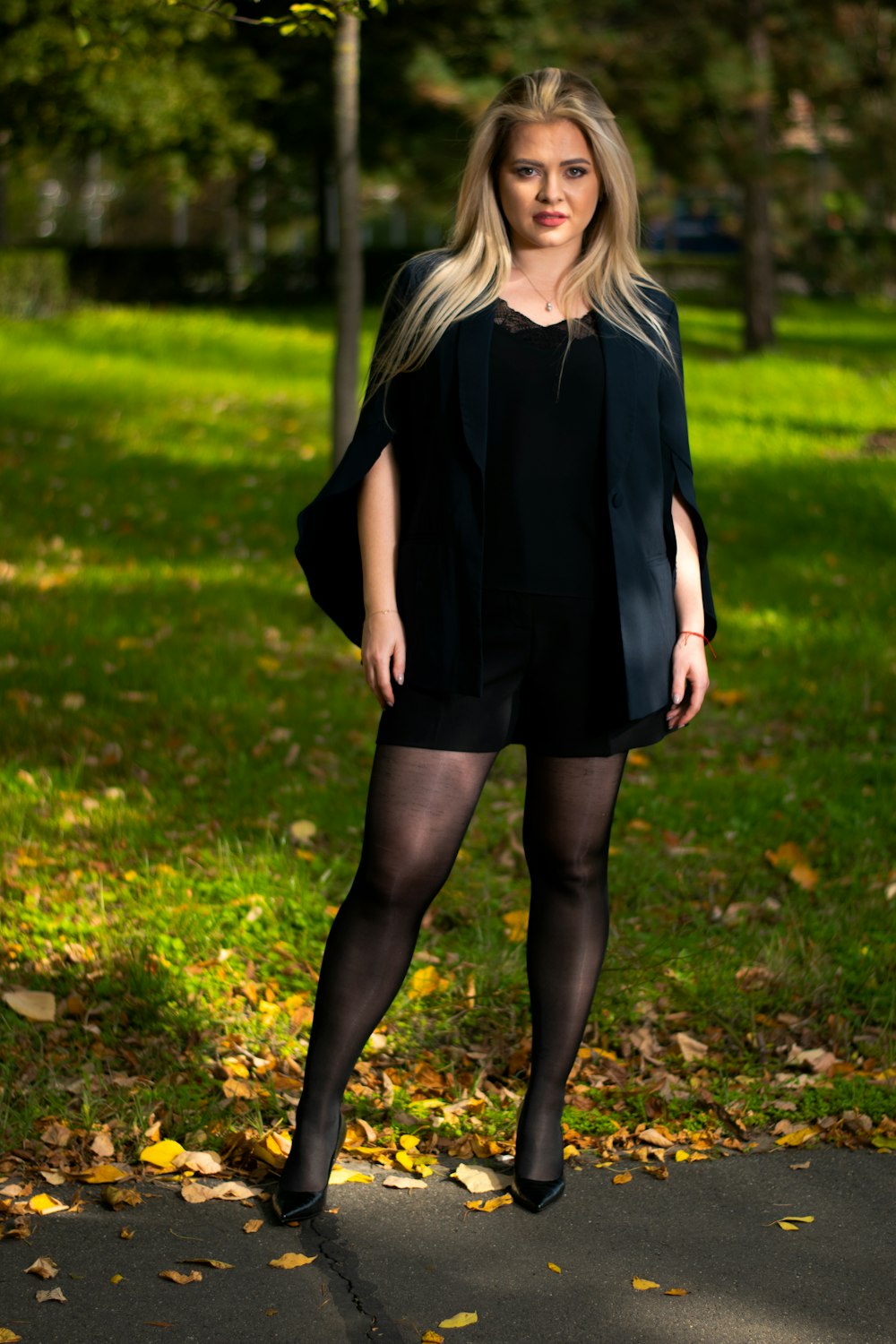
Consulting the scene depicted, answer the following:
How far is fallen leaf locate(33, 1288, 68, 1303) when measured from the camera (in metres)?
2.84

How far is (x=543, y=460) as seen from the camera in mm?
2934

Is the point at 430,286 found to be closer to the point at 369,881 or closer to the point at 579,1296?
the point at 369,881

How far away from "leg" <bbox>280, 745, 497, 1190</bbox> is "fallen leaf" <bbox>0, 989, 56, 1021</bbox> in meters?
1.16

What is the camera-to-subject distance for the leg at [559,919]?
123 inches

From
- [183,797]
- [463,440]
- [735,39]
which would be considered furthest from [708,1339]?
[735,39]

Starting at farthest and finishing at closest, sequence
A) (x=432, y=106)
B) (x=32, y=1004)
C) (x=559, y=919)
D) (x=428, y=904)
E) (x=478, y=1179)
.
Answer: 1. (x=432, y=106)
2. (x=32, y=1004)
3. (x=478, y=1179)
4. (x=559, y=919)
5. (x=428, y=904)

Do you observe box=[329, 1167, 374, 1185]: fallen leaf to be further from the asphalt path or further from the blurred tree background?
the blurred tree background

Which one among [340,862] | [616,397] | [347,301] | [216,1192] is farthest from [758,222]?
[216,1192]

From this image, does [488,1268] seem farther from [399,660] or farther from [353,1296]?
[399,660]

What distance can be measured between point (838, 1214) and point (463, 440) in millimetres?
1814

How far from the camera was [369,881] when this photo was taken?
9.98 feet

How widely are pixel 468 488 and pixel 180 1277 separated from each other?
1.59 meters

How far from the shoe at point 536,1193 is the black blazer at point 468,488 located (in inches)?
41.2

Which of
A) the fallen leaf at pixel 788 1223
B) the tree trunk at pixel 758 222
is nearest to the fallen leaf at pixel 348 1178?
the fallen leaf at pixel 788 1223
